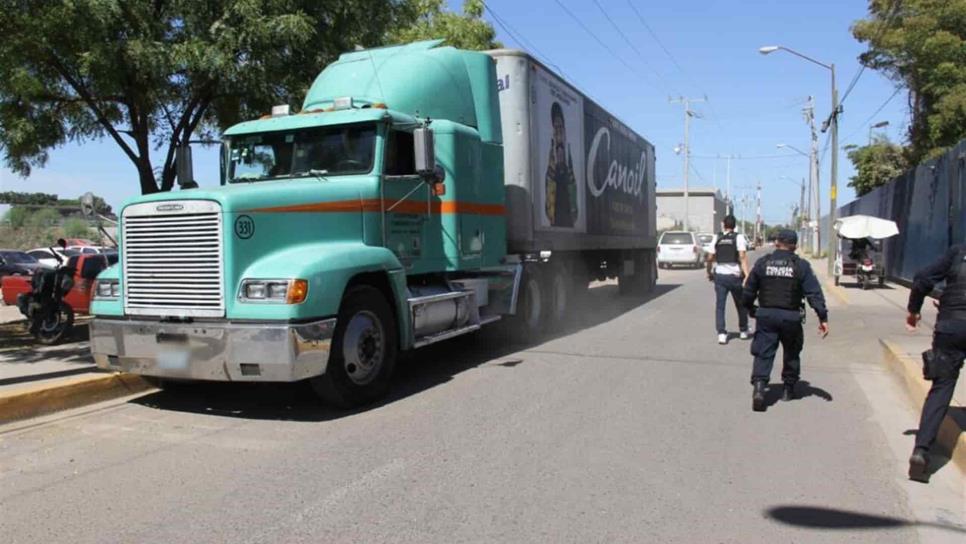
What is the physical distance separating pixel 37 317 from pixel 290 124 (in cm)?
620

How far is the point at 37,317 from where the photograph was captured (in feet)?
37.3

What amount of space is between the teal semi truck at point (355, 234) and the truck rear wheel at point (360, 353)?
2cm

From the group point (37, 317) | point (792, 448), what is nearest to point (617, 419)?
point (792, 448)

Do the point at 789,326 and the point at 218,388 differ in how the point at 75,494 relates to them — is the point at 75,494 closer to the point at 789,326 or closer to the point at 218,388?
the point at 218,388

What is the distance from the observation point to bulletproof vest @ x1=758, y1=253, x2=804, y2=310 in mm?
6910

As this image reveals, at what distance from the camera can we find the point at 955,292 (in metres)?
5.03

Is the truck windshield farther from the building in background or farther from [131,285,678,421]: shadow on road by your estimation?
the building in background

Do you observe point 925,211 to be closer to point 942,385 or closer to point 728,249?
point 728,249

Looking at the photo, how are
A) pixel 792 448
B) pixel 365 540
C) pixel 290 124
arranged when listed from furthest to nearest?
pixel 290 124 < pixel 792 448 < pixel 365 540

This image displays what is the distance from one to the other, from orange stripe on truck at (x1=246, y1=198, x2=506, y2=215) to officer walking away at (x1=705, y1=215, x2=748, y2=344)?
3.38 metres

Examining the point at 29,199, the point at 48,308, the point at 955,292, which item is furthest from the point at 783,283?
the point at 29,199

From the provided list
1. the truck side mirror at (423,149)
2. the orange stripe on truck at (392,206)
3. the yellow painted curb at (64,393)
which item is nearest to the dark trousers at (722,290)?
the orange stripe on truck at (392,206)

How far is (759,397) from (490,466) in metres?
2.95

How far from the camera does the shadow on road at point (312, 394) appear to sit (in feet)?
23.1
